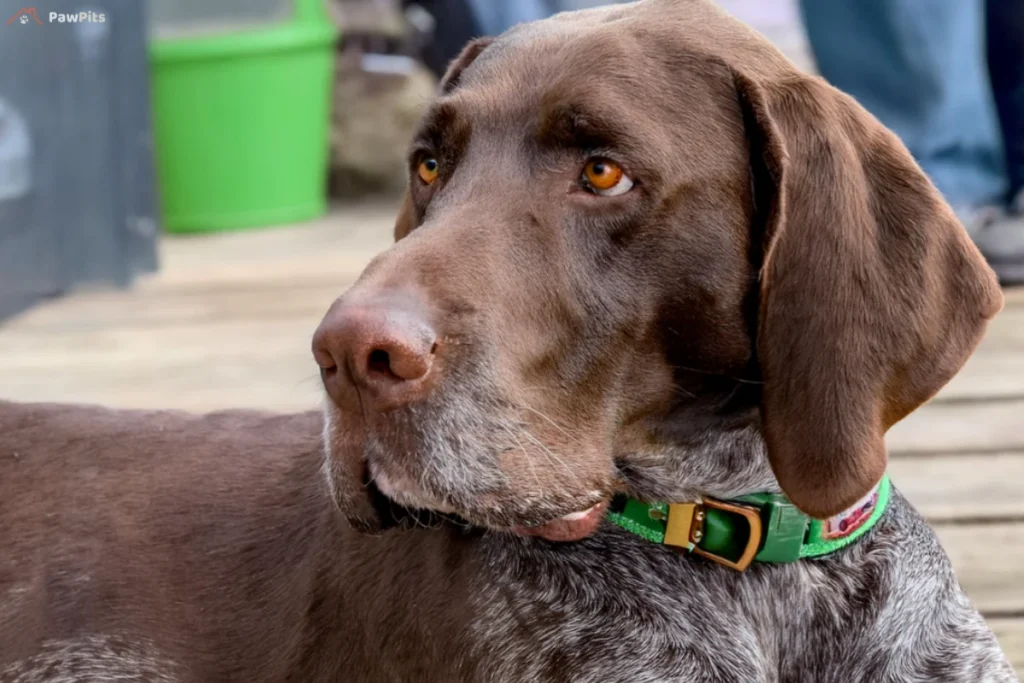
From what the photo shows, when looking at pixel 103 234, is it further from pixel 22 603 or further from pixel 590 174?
pixel 590 174

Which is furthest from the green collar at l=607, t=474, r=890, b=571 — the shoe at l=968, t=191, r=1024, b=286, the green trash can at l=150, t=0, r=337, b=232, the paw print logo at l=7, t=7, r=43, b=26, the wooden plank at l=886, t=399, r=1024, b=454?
the green trash can at l=150, t=0, r=337, b=232

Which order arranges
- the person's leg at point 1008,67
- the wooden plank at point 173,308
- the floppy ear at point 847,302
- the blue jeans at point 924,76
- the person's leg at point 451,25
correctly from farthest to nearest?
the person's leg at point 451,25, the wooden plank at point 173,308, the blue jeans at point 924,76, the person's leg at point 1008,67, the floppy ear at point 847,302

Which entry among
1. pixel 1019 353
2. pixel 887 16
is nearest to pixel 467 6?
pixel 887 16

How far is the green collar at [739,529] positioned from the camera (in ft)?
7.90

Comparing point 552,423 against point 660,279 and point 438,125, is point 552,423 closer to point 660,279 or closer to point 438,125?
point 660,279

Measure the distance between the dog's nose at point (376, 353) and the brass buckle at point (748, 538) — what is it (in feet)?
2.27

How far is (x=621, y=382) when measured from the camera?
2264 millimetres

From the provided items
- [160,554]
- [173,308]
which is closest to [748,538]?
[160,554]

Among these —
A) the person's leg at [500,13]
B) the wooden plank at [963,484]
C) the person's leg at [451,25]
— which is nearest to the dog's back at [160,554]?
the wooden plank at [963,484]

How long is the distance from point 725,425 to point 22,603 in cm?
148

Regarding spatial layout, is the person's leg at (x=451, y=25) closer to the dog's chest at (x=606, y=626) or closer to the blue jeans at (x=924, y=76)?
the blue jeans at (x=924, y=76)

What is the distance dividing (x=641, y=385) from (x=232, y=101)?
6.45 m

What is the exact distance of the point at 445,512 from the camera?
7.22 feet

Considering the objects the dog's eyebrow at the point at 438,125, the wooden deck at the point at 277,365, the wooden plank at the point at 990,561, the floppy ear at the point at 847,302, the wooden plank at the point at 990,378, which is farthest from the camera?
the wooden plank at the point at 990,378
